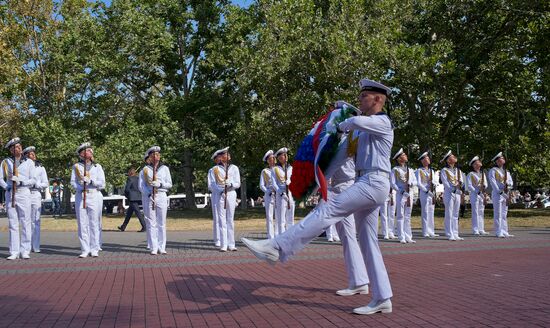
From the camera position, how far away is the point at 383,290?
6.17 m

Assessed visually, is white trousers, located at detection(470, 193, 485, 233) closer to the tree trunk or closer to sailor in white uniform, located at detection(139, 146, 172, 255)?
sailor in white uniform, located at detection(139, 146, 172, 255)

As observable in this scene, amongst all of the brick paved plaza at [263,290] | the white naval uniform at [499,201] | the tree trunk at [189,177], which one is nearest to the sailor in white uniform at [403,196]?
the brick paved plaza at [263,290]

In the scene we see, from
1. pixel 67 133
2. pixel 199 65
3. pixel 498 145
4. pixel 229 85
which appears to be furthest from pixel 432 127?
pixel 67 133

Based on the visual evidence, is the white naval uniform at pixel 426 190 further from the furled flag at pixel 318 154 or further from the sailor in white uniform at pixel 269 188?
the furled flag at pixel 318 154

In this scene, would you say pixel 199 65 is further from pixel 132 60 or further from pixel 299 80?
pixel 299 80

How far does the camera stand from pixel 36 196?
43.7ft

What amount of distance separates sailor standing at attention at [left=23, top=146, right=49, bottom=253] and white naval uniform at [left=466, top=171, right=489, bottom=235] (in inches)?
456

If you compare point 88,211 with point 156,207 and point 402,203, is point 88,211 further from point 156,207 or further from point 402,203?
point 402,203

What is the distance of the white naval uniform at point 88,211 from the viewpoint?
12516 millimetres

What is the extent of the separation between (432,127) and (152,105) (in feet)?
51.1

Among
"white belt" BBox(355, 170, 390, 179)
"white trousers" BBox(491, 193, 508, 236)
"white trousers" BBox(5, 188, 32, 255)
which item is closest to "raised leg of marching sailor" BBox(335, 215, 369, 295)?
"white belt" BBox(355, 170, 390, 179)

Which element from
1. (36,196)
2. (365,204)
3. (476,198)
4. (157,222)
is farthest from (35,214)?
(476,198)

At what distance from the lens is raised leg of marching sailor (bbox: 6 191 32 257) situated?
1238cm

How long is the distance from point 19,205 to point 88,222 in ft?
4.84
